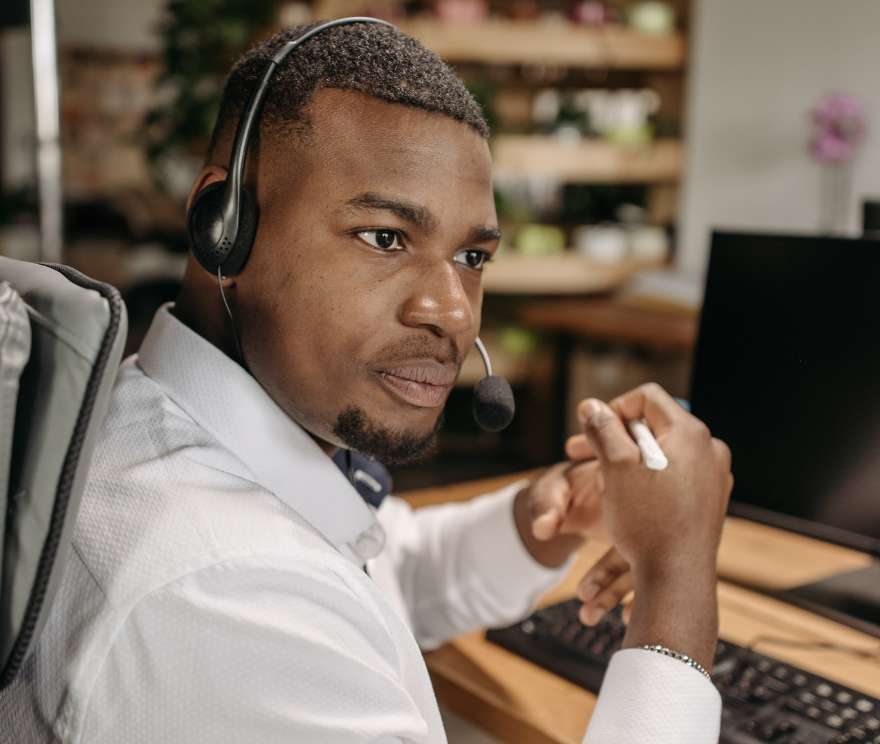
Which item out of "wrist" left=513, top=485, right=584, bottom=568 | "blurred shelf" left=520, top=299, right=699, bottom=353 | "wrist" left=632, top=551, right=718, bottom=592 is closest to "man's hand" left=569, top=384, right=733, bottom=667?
"wrist" left=632, top=551, right=718, bottom=592

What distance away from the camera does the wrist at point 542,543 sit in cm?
115

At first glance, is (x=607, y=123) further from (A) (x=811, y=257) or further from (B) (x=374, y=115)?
(B) (x=374, y=115)

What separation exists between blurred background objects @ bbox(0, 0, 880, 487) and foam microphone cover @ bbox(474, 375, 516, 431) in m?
2.09

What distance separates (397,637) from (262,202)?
37 cm

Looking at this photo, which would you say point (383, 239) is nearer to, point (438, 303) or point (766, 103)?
point (438, 303)

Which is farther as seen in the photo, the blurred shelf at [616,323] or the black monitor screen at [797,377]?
the blurred shelf at [616,323]

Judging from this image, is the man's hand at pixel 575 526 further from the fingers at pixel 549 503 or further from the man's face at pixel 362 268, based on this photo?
the man's face at pixel 362 268

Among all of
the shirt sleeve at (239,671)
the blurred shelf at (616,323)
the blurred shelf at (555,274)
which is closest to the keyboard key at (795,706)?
the shirt sleeve at (239,671)

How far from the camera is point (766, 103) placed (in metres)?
3.68

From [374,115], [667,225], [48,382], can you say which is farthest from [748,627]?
[667,225]

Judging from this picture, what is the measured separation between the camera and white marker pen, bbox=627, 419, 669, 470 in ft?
2.87

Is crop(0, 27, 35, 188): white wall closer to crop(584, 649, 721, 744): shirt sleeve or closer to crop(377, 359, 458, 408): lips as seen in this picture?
crop(377, 359, 458, 408): lips

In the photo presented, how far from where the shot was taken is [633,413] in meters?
0.99

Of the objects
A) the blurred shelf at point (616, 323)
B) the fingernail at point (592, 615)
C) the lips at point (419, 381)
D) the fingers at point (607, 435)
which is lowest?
the blurred shelf at point (616, 323)
